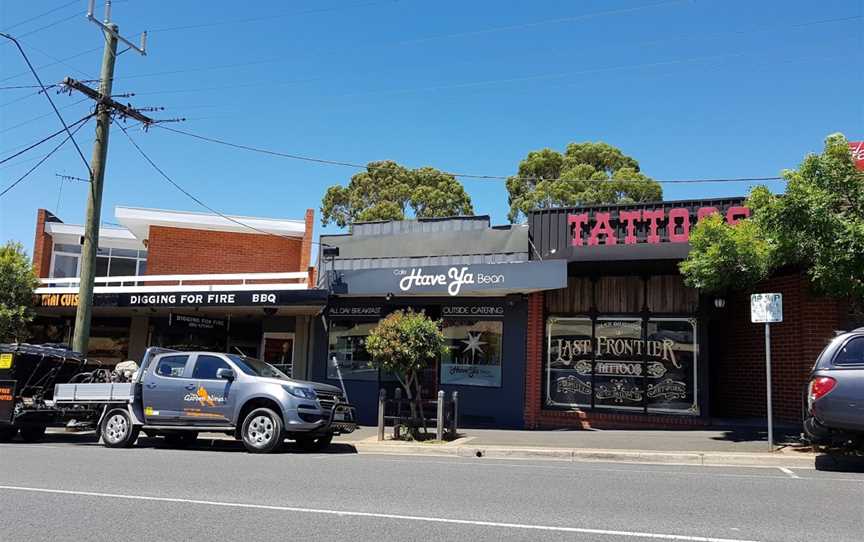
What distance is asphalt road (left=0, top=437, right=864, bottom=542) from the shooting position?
6082 mm

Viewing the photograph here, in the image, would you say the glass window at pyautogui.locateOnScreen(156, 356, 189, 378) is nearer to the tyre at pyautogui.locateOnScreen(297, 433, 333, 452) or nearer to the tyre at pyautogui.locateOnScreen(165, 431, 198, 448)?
the tyre at pyautogui.locateOnScreen(165, 431, 198, 448)

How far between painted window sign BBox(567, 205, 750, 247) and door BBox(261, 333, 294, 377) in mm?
8466

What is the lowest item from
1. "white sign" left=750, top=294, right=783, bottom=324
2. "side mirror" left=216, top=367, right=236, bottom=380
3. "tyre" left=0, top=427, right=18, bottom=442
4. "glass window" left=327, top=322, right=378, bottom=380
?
"tyre" left=0, top=427, right=18, bottom=442

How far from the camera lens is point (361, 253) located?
60.2 ft

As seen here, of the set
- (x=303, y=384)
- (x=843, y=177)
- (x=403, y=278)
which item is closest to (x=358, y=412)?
(x=403, y=278)

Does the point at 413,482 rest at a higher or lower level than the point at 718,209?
lower

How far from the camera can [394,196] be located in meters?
41.7

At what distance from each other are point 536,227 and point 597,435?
16.4ft

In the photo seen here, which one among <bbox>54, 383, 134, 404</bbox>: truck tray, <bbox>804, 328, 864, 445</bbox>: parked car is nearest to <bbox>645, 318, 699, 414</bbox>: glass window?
<bbox>804, 328, 864, 445</bbox>: parked car

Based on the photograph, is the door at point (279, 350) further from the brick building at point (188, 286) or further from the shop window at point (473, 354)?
the shop window at point (473, 354)

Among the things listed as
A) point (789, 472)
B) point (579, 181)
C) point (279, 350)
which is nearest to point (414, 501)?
point (789, 472)

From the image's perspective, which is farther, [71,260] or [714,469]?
[71,260]

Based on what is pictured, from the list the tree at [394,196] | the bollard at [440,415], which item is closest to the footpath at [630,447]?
the bollard at [440,415]

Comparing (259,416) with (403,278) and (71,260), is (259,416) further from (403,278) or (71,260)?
(71,260)
